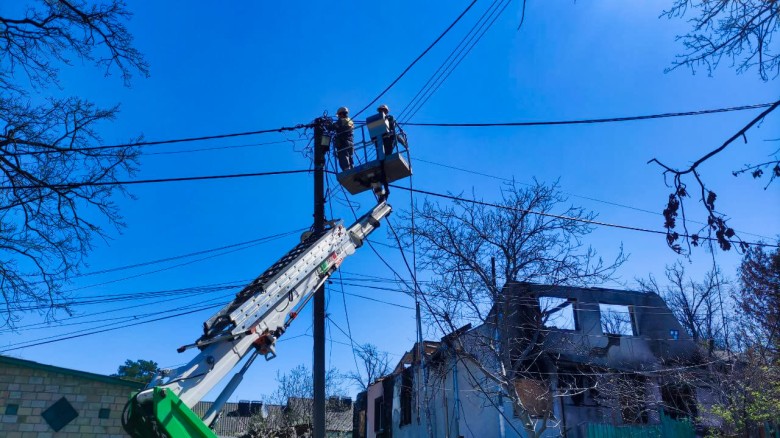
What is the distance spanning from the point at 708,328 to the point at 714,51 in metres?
27.6

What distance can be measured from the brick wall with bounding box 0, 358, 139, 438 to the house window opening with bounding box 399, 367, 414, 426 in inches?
457

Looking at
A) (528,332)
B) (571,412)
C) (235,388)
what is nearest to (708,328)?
(571,412)

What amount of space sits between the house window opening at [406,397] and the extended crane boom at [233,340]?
14.9 metres

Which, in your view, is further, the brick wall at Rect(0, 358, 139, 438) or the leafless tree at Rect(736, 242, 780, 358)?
the leafless tree at Rect(736, 242, 780, 358)

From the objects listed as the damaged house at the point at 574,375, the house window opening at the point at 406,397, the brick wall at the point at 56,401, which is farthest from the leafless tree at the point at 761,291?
the brick wall at the point at 56,401

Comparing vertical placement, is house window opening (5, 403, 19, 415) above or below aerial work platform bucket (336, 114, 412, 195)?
below

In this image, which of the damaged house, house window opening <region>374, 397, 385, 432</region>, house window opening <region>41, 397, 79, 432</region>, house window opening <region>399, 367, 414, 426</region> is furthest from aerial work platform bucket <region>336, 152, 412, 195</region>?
house window opening <region>374, 397, 385, 432</region>

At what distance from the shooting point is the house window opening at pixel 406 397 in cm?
2353

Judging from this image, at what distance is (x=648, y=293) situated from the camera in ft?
75.2

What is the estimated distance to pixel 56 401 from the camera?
1462cm

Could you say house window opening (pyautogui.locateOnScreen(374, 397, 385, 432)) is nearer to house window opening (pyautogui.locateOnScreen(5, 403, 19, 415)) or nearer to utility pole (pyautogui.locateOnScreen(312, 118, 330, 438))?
house window opening (pyautogui.locateOnScreen(5, 403, 19, 415))

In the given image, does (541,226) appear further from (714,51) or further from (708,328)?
(708,328)

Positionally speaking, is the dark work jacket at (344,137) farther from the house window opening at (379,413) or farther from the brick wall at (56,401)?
the house window opening at (379,413)

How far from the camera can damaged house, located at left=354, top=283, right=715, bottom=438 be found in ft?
55.5
